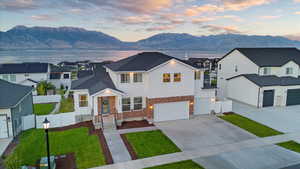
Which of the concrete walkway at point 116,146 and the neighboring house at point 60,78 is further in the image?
the neighboring house at point 60,78

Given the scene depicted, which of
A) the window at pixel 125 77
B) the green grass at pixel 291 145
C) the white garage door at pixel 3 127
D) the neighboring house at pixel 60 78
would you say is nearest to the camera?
the green grass at pixel 291 145

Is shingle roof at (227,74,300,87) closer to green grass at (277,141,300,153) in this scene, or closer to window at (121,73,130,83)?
green grass at (277,141,300,153)

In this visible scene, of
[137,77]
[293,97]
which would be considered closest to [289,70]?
[293,97]

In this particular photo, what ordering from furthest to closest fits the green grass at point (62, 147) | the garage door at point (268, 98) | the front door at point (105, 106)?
the garage door at point (268, 98)
the front door at point (105, 106)
the green grass at point (62, 147)

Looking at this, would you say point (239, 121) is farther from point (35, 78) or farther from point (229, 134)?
point (35, 78)

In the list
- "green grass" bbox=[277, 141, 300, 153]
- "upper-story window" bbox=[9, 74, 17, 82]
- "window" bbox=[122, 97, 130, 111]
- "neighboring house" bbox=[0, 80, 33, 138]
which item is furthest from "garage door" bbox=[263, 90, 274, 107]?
"upper-story window" bbox=[9, 74, 17, 82]

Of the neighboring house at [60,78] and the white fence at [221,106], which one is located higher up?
the neighboring house at [60,78]

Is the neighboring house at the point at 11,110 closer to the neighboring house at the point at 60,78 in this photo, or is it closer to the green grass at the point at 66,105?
the green grass at the point at 66,105

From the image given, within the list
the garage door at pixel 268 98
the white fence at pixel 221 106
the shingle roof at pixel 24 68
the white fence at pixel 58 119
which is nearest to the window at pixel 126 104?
the white fence at pixel 58 119

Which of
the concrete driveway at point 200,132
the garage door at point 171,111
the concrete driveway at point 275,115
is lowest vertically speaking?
the concrete driveway at point 200,132
